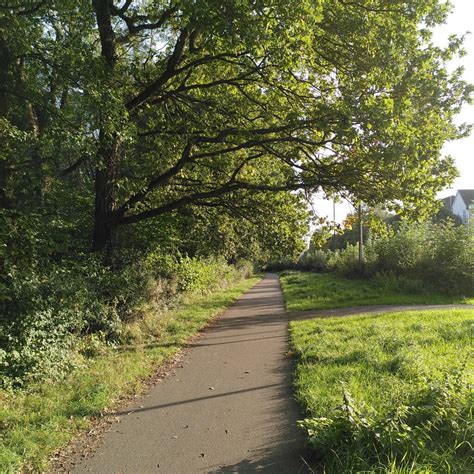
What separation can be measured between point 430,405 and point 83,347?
6573 mm

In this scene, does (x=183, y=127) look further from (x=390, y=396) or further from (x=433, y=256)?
(x=433, y=256)

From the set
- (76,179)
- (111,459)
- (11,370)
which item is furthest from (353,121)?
(76,179)

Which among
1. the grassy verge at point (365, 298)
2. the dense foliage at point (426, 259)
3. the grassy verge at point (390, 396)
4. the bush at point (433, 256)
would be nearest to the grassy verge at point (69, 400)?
the grassy verge at point (390, 396)

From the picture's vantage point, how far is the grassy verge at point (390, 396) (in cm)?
358

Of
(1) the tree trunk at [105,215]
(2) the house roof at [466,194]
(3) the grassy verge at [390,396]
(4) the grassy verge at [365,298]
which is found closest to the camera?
(3) the grassy verge at [390,396]

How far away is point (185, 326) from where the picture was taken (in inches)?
468

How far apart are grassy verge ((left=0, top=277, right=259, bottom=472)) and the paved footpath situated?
46cm

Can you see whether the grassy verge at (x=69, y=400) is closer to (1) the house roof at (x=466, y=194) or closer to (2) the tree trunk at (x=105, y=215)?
(2) the tree trunk at (x=105, y=215)

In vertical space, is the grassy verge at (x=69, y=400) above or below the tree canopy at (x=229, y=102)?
below

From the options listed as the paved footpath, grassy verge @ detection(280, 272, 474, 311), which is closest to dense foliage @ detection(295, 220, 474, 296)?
grassy verge @ detection(280, 272, 474, 311)

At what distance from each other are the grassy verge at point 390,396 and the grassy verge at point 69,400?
2855mm

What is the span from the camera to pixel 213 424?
5.09 meters

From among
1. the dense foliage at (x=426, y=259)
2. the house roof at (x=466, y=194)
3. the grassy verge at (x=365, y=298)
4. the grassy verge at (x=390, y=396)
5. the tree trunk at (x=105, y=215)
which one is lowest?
the grassy verge at (x=365, y=298)

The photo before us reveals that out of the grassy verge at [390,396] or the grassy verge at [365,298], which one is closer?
the grassy verge at [390,396]
